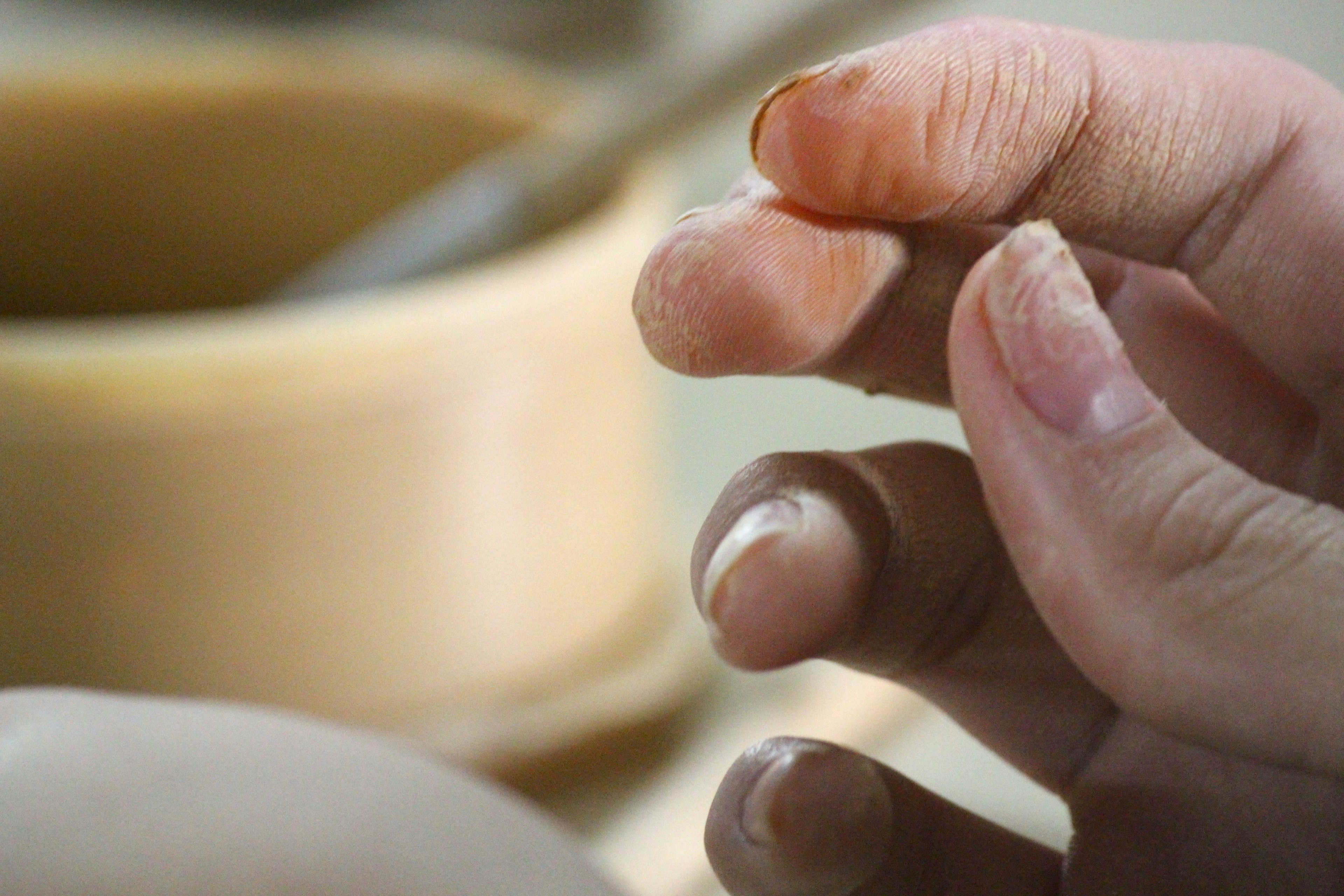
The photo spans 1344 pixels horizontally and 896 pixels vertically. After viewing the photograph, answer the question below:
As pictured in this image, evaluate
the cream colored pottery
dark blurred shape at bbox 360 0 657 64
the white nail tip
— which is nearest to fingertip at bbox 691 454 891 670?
the white nail tip

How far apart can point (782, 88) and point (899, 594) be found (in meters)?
0.08

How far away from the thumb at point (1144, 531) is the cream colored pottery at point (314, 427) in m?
0.22

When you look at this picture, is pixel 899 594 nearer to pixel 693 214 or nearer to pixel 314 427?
pixel 693 214

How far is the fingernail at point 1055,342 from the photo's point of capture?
0.49 ft

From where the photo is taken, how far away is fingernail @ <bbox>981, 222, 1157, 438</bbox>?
15 centimetres

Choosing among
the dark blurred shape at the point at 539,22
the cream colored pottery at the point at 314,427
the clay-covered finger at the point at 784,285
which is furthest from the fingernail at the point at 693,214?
the dark blurred shape at the point at 539,22

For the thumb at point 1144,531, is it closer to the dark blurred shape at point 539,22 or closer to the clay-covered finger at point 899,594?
the clay-covered finger at point 899,594

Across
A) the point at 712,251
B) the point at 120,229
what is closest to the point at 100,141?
the point at 120,229

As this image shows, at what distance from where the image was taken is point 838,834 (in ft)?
0.63

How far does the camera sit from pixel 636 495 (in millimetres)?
437

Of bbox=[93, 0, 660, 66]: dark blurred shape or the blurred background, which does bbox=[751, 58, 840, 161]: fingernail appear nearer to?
the blurred background

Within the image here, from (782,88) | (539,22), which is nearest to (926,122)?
(782,88)

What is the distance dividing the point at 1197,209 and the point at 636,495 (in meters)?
0.26

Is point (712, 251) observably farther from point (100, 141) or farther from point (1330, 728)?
point (100, 141)
